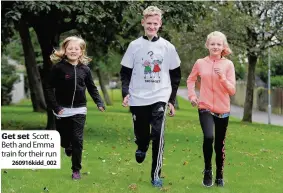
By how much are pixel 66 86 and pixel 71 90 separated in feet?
0.29

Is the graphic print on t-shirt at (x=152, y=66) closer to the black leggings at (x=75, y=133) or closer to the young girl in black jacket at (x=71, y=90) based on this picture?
the young girl in black jacket at (x=71, y=90)

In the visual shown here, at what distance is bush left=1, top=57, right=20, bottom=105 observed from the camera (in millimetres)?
43125

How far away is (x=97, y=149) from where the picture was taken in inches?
489

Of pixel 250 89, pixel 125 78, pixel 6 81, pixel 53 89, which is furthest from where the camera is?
pixel 6 81

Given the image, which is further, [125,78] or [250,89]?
[250,89]

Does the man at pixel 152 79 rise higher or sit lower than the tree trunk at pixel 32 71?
higher

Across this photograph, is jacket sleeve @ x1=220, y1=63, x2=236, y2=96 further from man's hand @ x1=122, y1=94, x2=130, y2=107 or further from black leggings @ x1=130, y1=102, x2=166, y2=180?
man's hand @ x1=122, y1=94, x2=130, y2=107

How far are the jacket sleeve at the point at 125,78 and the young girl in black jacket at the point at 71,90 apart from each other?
0.47m

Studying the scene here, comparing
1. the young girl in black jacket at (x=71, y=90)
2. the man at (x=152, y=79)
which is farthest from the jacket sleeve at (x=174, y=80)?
the young girl in black jacket at (x=71, y=90)

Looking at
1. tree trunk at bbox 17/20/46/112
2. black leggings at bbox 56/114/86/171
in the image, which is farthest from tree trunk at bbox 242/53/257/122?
black leggings at bbox 56/114/86/171

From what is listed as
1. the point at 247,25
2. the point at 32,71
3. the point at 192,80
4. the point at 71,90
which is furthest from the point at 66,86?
the point at 32,71

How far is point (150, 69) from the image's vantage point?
7.74m

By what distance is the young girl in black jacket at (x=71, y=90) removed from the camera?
8102 millimetres

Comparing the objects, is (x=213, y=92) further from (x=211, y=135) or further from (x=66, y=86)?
(x=66, y=86)
